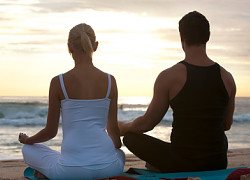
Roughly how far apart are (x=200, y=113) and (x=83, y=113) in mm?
963

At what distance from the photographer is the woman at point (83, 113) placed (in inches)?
112

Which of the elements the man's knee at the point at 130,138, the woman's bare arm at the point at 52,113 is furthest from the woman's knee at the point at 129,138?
the woman's bare arm at the point at 52,113

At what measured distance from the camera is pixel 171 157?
313 centimetres

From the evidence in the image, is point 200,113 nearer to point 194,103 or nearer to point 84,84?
point 194,103

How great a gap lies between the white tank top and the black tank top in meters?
0.63

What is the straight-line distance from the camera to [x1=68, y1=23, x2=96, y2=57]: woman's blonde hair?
2.83 meters

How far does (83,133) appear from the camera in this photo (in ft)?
9.35

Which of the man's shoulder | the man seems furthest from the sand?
the man's shoulder

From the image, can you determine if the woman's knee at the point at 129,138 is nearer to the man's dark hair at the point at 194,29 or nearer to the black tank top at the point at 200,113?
the black tank top at the point at 200,113

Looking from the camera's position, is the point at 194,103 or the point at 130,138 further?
the point at 130,138

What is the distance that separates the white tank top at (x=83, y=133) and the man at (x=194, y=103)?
0.48 meters

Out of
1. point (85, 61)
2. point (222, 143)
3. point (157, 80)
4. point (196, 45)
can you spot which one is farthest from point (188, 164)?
point (85, 61)

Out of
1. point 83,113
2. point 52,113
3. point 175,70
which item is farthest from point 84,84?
point 175,70

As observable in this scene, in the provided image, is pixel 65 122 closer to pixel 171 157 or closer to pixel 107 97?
pixel 107 97
